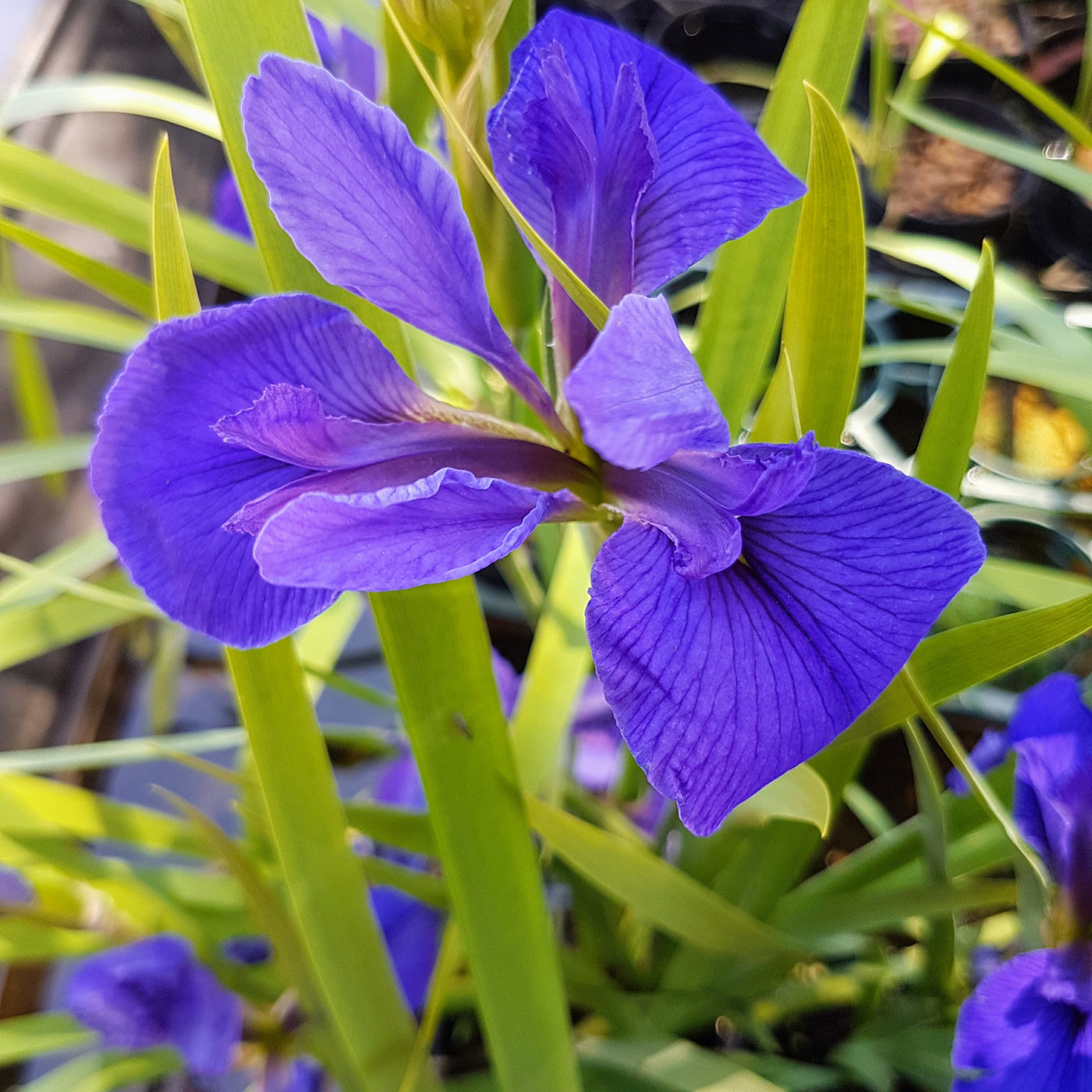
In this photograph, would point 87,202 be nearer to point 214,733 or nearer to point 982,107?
point 214,733

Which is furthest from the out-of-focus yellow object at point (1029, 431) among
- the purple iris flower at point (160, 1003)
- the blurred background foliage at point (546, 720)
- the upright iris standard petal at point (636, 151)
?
the purple iris flower at point (160, 1003)

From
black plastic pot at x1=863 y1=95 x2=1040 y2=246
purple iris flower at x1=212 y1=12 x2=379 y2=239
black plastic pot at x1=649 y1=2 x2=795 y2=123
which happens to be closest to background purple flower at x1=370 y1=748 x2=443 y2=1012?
purple iris flower at x1=212 y1=12 x2=379 y2=239

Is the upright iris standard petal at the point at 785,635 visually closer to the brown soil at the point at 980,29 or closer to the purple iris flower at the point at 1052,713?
the purple iris flower at the point at 1052,713

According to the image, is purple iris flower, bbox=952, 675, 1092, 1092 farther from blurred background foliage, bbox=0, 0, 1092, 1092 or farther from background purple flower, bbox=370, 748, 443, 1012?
background purple flower, bbox=370, 748, 443, 1012

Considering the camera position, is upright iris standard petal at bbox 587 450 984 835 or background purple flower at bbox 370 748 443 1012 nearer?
upright iris standard petal at bbox 587 450 984 835

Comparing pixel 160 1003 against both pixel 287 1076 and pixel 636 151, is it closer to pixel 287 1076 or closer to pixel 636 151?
pixel 287 1076

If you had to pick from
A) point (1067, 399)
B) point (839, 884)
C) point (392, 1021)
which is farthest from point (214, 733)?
point (1067, 399)
